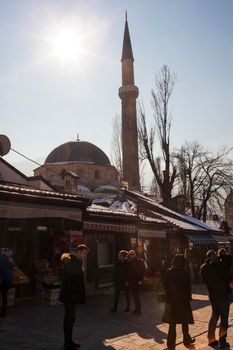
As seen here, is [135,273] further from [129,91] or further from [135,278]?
[129,91]

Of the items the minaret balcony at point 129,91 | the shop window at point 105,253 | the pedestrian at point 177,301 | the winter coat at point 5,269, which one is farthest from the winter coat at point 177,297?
the minaret balcony at point 129,91

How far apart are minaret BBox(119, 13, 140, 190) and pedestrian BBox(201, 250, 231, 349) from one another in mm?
28483

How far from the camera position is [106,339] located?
22.9ft

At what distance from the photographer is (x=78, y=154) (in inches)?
1871

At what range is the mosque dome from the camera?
47.3 meters

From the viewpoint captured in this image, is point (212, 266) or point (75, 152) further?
point (75, 152)

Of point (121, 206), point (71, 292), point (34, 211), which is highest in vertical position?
point (121, 206)

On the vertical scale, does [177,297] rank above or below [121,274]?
below

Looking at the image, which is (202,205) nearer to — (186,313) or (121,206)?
(121,206)

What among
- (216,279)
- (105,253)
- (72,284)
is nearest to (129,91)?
(105,253)

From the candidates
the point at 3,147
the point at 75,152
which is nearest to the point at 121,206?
the point at 3,147

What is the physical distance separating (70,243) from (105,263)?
285cm

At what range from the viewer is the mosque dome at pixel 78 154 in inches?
1861

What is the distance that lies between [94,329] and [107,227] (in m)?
5.78
